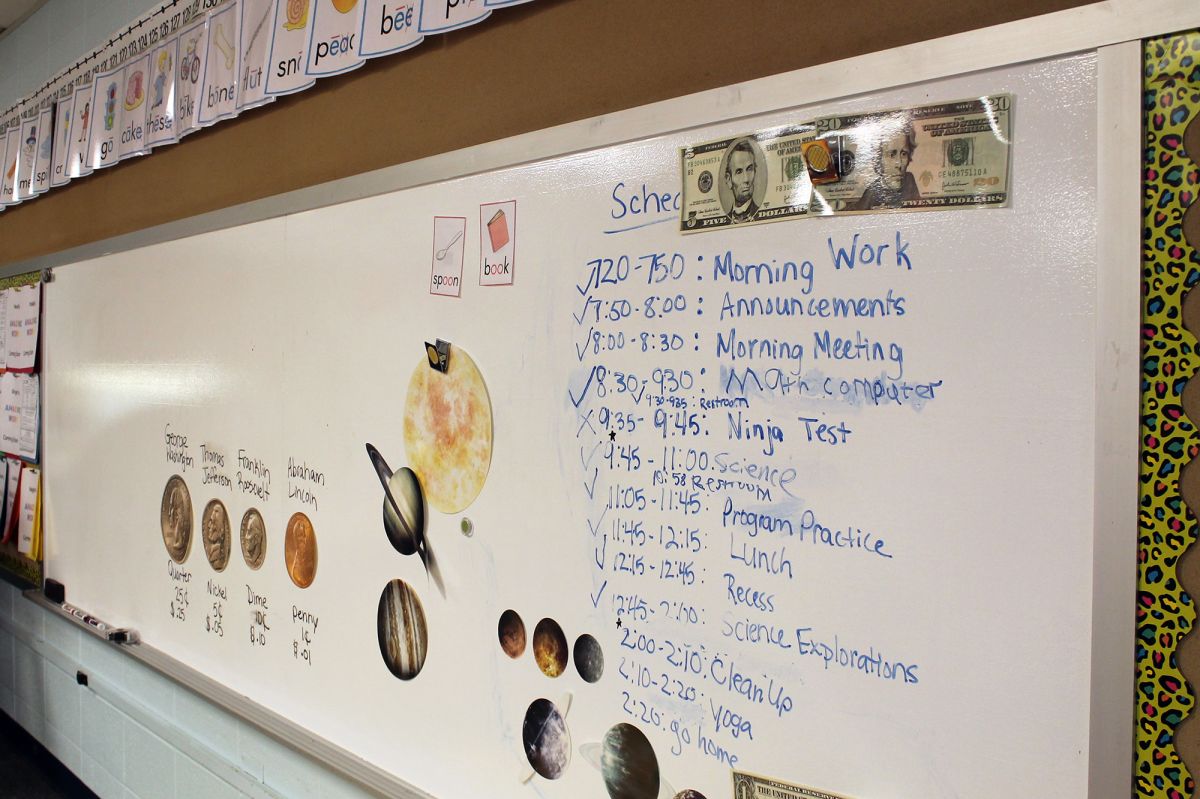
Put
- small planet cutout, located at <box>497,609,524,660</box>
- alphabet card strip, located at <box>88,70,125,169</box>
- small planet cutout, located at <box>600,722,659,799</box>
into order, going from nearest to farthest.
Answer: small planet cutout, located at <box>600,722,659,799</box>
small planet cutout, located at <box>497,609,524,660</box>
alphabet card strip, located at <box>88,70,125,169</box>

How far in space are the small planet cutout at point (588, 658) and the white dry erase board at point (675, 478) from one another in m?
0.01

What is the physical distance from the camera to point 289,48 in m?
1.37

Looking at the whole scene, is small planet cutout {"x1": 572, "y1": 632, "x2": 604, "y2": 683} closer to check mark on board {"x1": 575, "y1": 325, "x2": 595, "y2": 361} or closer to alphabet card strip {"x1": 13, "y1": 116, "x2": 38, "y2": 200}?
check mark on board {"x1": 575, "y1": 325, "x2": 595, "y2": 361}

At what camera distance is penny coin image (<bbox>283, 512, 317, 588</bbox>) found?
129 cm

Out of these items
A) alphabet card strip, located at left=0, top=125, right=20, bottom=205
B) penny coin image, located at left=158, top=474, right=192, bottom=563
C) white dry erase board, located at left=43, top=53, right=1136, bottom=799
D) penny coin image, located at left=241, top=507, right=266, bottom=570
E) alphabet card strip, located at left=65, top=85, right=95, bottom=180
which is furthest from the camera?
alphabet card strip, located at left=0, top=125, right=20, bottom=205

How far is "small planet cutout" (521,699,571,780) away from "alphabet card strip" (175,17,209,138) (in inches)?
53.9

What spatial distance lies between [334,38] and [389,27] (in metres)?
0.15

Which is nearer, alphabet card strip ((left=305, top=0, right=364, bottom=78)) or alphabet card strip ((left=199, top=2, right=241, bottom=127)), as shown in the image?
alphabet card strip ((left=305, top=0, right=364, bottom=78))

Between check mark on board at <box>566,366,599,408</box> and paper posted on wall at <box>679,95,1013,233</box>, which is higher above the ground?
paper posted on wall at <box>679,95,1013,233</box>

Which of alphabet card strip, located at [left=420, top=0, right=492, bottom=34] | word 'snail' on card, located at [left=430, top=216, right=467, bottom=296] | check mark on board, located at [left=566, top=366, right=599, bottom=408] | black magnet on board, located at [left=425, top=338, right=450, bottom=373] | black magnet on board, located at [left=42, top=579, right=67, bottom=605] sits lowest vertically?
black magnet on board, located at [left=42, top=579, right=67, bottom=605]

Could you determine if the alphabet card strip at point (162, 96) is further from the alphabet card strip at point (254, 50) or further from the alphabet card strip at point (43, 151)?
the alphabet card strip at point (43, 151)

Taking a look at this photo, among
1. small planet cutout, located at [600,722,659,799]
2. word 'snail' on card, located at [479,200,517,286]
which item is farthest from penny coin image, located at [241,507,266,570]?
small planet cutout, located at [600,722,659,799]

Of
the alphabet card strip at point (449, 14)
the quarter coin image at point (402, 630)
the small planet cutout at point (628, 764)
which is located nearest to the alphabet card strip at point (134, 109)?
the alphabet card strip at point (449, 14)

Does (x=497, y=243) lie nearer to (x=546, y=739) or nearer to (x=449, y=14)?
(x=449, y=14)
